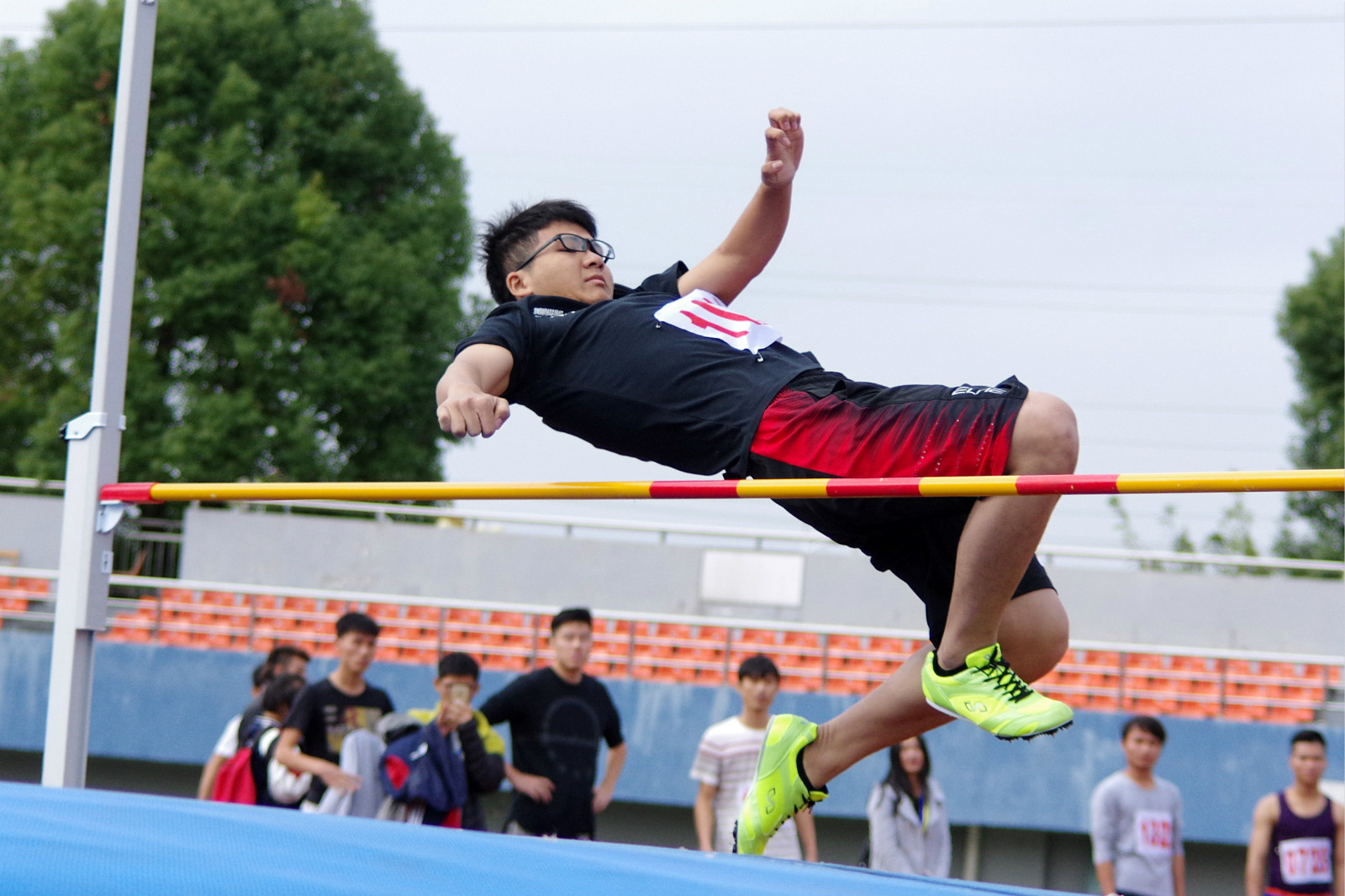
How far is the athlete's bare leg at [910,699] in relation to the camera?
212 centimetres

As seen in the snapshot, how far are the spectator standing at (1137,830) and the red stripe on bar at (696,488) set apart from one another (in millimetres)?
3564

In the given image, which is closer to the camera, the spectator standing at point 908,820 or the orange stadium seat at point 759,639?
the spectator standing at point 908,820

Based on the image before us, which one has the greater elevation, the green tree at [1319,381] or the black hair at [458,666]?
the green tree at [1319,381]

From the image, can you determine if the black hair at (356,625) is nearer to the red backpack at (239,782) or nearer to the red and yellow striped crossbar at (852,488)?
the red backpack at (239,782)

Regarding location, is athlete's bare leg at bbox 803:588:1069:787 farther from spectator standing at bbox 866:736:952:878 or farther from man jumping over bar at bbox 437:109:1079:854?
spectator standing at bbox 866:736:952:878

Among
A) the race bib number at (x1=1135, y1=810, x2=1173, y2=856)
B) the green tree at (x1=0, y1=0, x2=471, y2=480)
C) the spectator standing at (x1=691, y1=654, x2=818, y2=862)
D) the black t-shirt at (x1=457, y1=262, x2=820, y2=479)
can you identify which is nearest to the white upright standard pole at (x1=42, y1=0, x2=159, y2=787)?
the black t-shirt at (x1=457, y1=262, x2=820, y2=479)

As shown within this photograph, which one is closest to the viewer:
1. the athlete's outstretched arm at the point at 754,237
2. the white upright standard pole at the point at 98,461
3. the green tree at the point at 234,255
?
the athlete's outstretched arm at the point at 754,237

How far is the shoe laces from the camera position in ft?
6.23

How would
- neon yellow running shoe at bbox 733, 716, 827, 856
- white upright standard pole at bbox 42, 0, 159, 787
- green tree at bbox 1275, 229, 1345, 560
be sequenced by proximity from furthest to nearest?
green tree at bbox 1275, 229, 1345, 560 → white upright standard pole at bbox 42, 0, 159, 787 → neon yellow running shoe at bbox 733, 716, 827, 856

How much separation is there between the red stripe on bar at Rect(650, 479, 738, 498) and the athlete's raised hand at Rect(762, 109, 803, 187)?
71cm

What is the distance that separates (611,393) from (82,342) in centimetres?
1459

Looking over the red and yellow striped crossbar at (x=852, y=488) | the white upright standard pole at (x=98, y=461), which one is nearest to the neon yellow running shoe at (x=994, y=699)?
the red and yellow striped crossbar at (x=852, y=488)

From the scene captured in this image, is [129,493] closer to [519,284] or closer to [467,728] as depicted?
[519,284]

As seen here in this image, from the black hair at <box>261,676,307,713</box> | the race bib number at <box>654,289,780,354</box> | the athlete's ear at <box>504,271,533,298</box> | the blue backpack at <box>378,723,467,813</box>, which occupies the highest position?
the athlete's ear at <box>504,271,533,298</box>
